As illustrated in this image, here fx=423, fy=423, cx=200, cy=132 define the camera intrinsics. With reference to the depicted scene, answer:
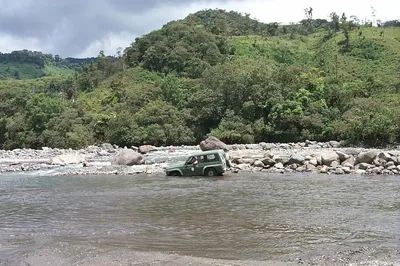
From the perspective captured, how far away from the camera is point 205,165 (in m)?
28.4

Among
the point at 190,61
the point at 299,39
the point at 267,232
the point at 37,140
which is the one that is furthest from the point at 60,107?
the point at 299,39

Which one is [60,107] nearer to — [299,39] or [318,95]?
[318,95]

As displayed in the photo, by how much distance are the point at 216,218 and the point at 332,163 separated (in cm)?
1688

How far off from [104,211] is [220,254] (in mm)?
8131

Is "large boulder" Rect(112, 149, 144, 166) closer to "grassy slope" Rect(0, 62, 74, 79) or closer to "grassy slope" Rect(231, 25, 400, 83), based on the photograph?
"grassy slope" Rect(231, 25, 400, 83)

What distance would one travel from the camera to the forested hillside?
5550 cm

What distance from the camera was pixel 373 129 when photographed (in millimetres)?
46656

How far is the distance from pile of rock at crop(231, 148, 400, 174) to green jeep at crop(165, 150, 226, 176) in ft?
11.0

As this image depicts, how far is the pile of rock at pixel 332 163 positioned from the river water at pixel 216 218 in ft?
8.15

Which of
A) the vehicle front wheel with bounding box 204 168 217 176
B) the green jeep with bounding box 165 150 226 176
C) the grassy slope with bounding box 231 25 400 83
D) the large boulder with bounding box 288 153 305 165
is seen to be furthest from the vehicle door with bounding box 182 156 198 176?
the grassy slope with bounding box 231 25 400 83

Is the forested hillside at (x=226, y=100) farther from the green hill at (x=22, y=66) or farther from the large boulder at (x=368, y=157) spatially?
the green hill at (x=22, y=66)

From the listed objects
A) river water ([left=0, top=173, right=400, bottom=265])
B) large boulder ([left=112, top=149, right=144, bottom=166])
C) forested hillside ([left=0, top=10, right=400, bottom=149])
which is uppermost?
forested hillside ([left=0, top=10, right=400, bottom=149])

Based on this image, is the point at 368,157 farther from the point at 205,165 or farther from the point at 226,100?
the point at 226,100

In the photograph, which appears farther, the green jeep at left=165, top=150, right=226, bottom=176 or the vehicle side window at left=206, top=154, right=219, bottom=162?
the vehicle side window at left=206, top=154, right=219, bottom=162
